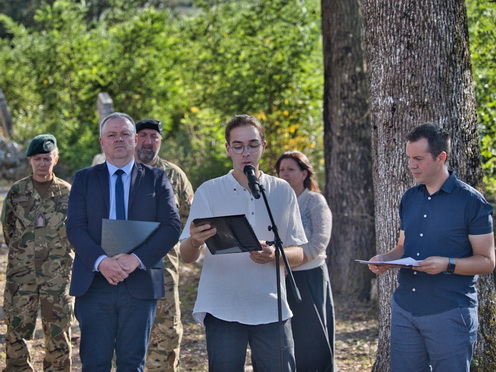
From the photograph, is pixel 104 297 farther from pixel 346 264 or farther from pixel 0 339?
pixel 346 264

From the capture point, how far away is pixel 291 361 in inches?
194

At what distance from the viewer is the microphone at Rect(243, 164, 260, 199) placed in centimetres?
457

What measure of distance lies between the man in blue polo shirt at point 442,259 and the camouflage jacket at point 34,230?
10.4 feet

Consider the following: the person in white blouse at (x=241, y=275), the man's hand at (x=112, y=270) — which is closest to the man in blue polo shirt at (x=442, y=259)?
the person in white blouse at (x=241, y=275)

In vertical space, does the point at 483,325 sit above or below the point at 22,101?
below

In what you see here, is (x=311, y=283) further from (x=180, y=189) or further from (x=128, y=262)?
(x=128, y=262)

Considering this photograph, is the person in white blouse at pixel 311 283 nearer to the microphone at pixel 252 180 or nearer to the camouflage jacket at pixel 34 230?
the microphone at pixel 252 180

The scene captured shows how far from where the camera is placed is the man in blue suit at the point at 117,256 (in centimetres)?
504

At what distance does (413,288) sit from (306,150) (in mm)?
9097

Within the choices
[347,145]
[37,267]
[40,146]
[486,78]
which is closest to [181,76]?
[347,145]

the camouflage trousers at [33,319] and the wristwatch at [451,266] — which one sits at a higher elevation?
the wristwatch at [451,266]

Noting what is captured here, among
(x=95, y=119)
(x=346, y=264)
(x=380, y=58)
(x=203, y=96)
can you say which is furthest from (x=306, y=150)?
(x=380, y=58)

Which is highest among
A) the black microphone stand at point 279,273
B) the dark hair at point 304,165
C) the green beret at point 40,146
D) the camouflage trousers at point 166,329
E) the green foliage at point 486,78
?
the green foliage at point 486,78

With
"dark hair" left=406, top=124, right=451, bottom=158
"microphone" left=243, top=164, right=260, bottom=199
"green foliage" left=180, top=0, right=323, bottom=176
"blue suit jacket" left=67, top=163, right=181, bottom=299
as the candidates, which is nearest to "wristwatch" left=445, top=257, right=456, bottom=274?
"dark hair" left=406, top=124, right=451, bottom=158
